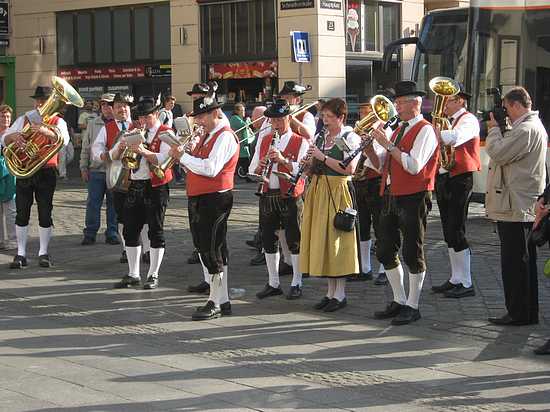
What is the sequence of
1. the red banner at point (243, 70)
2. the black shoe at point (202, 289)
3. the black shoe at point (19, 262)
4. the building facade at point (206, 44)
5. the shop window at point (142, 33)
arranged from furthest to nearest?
1. the shop window at point (142, 33)
2. the red banner at point (243, 70)
3. the building facade at point (206, 44)
4. the black shoe at point (19, 262)
5. the black shoe at point (202, 289)

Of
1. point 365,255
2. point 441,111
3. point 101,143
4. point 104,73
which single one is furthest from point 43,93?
point 104,73

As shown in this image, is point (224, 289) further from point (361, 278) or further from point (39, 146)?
point (39, 146)

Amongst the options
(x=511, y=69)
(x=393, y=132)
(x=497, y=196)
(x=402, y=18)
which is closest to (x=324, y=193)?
(x=393, y=132)

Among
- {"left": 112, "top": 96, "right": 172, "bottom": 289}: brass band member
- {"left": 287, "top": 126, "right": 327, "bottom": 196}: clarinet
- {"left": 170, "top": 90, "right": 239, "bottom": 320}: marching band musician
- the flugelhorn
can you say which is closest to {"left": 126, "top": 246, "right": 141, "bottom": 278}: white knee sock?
{"left": 112, "top": 96, "right": 172, "bottom": 289}: brass band member

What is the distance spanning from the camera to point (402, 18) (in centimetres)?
2709

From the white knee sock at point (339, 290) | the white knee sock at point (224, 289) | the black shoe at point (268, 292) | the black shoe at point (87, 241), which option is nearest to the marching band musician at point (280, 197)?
the black shoe at point (268, 292)

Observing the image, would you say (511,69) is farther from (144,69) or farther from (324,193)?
(144,69)

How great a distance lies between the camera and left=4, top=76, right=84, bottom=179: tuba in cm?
1145

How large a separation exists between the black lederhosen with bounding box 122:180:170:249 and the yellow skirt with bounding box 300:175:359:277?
198cm

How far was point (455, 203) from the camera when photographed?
9617 mm

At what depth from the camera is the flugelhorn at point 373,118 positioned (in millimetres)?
8795

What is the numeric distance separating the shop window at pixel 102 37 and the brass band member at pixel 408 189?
69.0ft

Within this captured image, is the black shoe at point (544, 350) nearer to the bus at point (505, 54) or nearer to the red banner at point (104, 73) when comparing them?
the bus at point (505, 54)

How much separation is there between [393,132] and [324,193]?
88cm
